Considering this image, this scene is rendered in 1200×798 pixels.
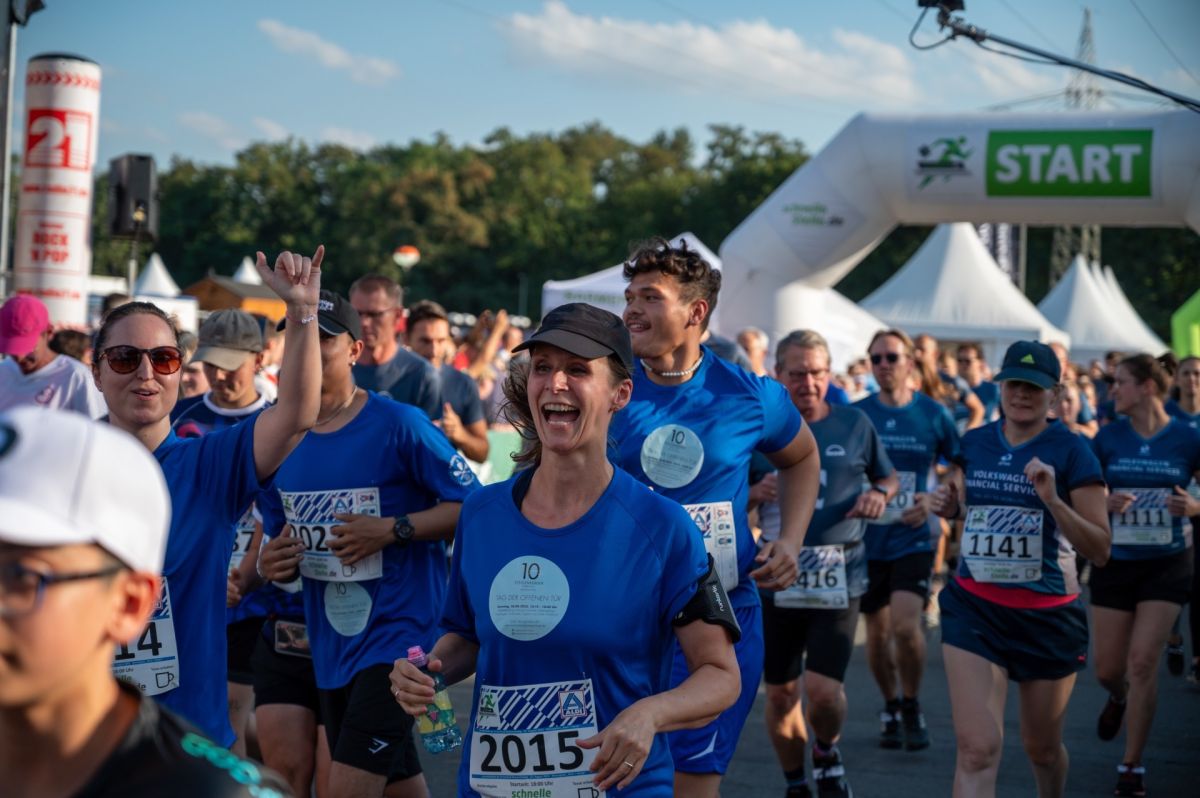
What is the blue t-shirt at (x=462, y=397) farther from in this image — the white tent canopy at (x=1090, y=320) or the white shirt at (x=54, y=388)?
the white tent canopy at (x=1090, y=320)

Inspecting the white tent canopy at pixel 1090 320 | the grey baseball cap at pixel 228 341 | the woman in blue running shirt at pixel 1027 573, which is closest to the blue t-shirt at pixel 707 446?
the woman in blue running shirt at pixel 1027 573

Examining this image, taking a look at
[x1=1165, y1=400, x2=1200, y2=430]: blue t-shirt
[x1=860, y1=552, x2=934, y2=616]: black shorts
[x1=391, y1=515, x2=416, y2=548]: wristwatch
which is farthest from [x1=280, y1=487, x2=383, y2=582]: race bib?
[x1=1165, y1=400, x2=1200, y2=430]: blue t-shirt

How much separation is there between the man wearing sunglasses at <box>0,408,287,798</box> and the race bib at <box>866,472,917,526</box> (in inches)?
265

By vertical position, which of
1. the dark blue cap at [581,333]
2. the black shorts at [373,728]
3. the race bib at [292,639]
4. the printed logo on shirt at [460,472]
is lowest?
the black shorts at [373,728]

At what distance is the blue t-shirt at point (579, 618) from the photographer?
309 cm

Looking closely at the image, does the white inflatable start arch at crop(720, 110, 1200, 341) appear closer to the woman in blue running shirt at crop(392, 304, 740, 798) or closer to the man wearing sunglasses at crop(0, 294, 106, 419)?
the man wearing sunglasses at crop(0, 294, 106, 419)

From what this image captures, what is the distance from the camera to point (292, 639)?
519 centimetres

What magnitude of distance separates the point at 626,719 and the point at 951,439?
19.5 feet

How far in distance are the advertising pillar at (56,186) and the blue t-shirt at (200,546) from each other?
8251mm

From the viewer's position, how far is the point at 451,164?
82500mm

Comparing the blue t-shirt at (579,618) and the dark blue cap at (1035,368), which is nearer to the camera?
the blue t-shirt at (579,618)


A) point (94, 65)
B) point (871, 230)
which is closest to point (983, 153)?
point (871, 230)

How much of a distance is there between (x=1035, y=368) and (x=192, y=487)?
11.8 feet

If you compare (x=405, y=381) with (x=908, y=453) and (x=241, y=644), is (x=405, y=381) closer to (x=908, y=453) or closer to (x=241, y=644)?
(x=241, y=644)
